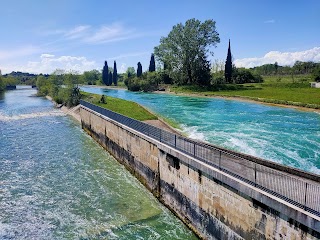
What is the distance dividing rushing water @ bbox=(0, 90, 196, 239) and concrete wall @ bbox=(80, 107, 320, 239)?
33.9 inches

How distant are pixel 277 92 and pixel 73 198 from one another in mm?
54092

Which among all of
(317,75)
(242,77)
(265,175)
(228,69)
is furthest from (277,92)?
(265,175)

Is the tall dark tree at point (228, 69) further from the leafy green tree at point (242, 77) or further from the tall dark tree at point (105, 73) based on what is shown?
the tall dark tree at point (105, 73)

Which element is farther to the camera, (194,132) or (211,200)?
(194,132)

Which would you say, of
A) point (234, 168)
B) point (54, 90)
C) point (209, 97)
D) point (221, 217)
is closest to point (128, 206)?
point (221, 217)

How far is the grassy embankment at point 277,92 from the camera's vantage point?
46.5 m

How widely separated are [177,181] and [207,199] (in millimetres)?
2595

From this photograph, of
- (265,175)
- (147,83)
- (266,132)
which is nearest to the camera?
(265,175)

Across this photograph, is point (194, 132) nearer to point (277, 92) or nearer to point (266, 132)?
point (266, 132)

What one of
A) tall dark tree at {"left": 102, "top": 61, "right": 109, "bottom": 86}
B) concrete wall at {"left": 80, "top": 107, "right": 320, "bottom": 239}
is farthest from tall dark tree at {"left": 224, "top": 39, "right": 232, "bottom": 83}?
tall dark tree at {"left": 102, "top": 61, "right": 109, "bottom": 86}

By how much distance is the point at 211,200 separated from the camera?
12.6m

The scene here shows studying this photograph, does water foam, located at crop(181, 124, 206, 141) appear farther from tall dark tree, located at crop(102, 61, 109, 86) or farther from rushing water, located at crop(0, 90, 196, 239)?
tall dark tree, located at crop(102, 61, 109, 86)

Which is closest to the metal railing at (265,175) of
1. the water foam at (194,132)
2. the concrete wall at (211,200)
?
the concrete wall at (211,200)

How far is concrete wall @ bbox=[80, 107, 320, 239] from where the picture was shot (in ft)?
29.8
